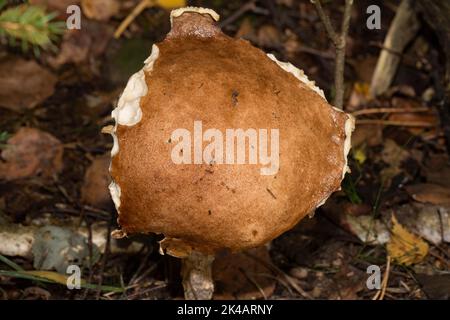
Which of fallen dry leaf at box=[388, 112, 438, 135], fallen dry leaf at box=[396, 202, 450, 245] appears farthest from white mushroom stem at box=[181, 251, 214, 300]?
fallen dry leaf at box=[388, 112, 438, 135]

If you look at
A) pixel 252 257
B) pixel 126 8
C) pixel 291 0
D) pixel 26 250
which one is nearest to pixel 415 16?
pixel 291 0

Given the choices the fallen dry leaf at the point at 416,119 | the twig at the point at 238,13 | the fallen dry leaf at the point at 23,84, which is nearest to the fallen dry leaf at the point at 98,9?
the fallen dry leaf at the point at 23,84

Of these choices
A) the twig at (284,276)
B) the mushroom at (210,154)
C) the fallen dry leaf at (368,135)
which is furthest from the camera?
the fallen dry leaf at (368,135)

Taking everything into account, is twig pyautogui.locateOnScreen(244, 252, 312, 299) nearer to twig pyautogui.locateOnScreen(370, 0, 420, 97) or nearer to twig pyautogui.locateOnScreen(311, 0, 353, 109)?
twig pyautogui.locateOnScreen(311, 0, 353, 109)

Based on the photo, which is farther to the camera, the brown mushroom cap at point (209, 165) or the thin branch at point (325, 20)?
the thin branch at point (325, 20)

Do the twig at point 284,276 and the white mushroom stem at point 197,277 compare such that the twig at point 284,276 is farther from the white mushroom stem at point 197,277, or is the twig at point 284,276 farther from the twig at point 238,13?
the twig at point 238,13

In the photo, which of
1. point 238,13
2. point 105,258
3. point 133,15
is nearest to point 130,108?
point 105,258

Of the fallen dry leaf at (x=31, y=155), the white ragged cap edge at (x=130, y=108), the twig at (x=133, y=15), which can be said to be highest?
the twig at (x=133, y=15)
